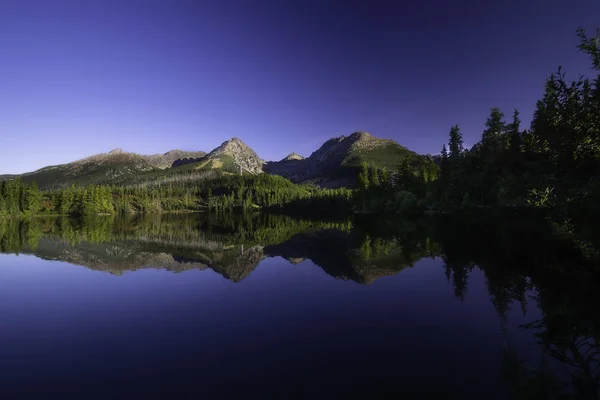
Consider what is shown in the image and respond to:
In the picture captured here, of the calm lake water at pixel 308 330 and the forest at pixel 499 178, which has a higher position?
the forest at pixel 499 178

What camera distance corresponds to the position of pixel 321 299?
20.9 m

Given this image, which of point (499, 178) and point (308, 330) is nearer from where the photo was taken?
point (308, 330)

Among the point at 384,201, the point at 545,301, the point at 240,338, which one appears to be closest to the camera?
the point at 240,338

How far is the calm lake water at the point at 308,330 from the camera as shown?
35.1 ft

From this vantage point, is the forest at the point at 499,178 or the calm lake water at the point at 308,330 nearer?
the calm lake water at the point at 308,330

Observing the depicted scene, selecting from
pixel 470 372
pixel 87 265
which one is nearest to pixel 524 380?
pixel 470 372

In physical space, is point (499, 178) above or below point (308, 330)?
above

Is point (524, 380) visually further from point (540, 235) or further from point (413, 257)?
point (540, 235)

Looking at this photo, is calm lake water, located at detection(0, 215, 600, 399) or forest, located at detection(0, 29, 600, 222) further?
forest, located at detection(0, 29, 600, 222)

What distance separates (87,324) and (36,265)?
23172 mm

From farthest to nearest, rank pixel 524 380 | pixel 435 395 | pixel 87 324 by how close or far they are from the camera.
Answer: pixel 87 324 < pixel 524 380 < pixel 435 395

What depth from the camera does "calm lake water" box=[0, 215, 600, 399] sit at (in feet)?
35.1

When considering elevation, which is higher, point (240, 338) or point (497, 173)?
point (497, 173)

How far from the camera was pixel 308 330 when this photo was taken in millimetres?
15523
